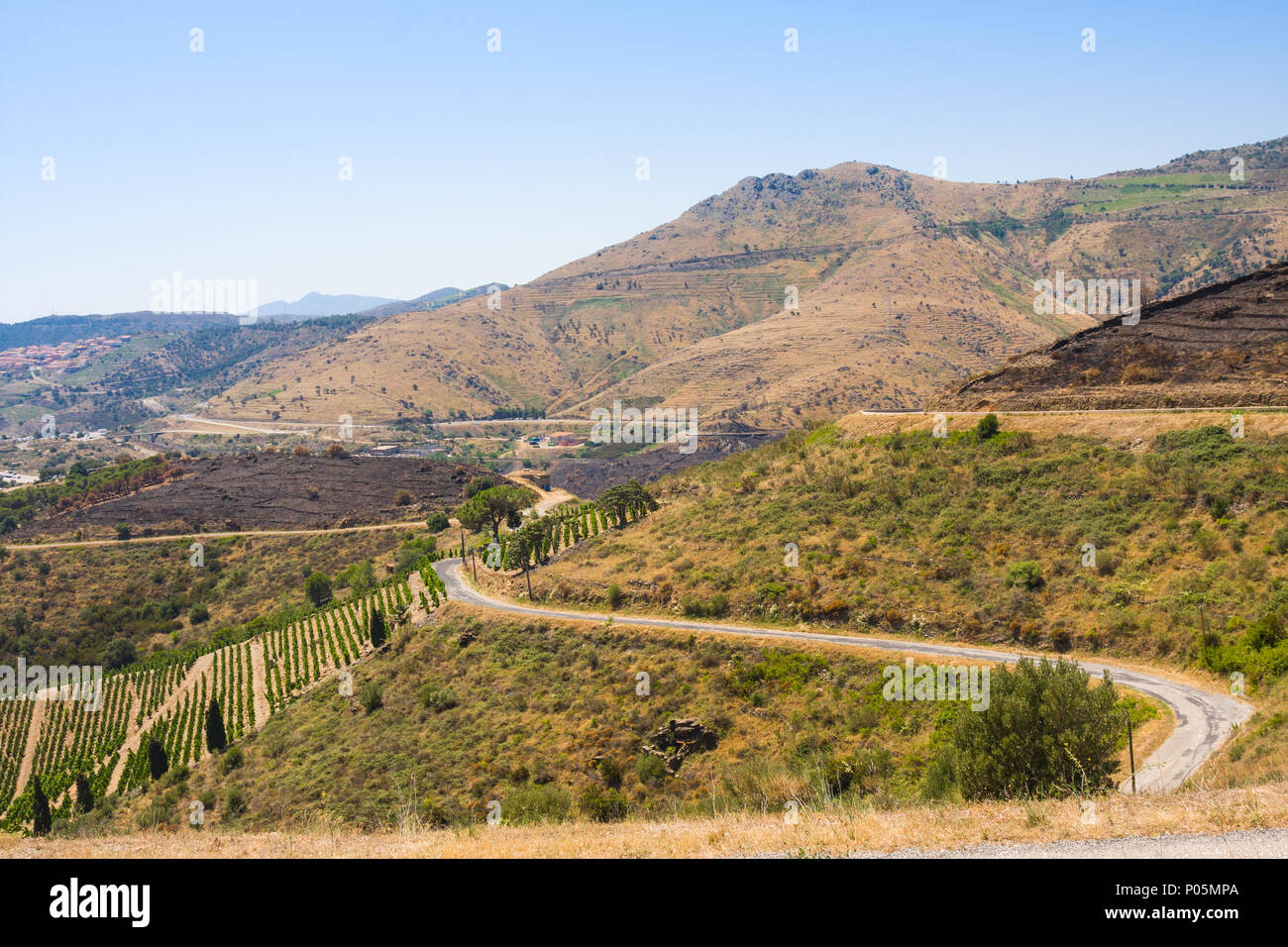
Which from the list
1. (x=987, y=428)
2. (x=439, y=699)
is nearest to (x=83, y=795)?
(x=439, y=699)

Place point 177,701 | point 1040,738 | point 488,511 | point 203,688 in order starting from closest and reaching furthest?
point 1040,738
point 177,701
point 203,688
point 488,511

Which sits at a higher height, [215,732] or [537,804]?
[537,804]

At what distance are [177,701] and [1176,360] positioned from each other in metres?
66.5

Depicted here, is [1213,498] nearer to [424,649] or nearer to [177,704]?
[424,649]

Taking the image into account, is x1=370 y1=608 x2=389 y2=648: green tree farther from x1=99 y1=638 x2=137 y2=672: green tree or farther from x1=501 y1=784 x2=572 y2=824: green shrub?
x1=99 y1=638 x2=137 y2=672: green tree

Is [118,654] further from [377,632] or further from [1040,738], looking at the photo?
[1040,738]

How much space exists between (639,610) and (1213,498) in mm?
25291

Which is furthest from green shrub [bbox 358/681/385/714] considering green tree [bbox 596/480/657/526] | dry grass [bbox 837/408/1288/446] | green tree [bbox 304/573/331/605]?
green tree [bbox 304/573/331/605]

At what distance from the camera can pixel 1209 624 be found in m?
25.5

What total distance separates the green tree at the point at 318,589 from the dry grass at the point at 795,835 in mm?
61030

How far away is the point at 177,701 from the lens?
56.5 meters

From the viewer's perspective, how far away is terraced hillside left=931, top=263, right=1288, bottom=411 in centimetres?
3775

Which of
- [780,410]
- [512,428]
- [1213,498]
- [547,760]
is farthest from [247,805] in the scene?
[512,428]

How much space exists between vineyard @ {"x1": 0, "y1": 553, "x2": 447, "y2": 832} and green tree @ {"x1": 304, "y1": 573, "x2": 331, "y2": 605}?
590 centimetres
